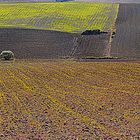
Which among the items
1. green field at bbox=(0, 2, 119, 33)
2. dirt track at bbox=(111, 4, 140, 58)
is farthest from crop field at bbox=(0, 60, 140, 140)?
green field at bbox=(0, 2, 119, 33)

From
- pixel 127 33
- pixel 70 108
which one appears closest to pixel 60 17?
pixel 127 33

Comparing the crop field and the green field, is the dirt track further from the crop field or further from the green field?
the crop field

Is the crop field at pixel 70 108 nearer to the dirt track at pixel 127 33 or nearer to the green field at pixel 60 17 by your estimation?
the dirt track at pixel 127 33

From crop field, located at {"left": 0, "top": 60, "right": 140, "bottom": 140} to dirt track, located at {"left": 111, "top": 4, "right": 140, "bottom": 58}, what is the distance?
20295 millimetres

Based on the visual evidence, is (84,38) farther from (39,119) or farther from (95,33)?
(39,119)

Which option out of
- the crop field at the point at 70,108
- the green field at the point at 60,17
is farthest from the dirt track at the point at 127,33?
the crop field at the point at 70,108

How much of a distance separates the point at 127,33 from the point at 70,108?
41.2m

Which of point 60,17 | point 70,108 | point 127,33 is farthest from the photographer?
point 60,17

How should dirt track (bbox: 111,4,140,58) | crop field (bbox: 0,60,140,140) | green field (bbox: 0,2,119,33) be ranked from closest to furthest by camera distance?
crop field (bbox: 0,60,140,140) → dirt track (bbox: 111,4,140,58) → green field (bbox: 0,2,119,33)

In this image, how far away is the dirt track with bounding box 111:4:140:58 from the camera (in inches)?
1641

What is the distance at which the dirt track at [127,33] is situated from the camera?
41.7 meters

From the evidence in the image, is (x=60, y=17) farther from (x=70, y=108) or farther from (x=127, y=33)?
(x=70, y=108)

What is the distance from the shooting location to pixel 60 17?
64312mm

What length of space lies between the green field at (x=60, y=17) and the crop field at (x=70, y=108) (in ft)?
115
